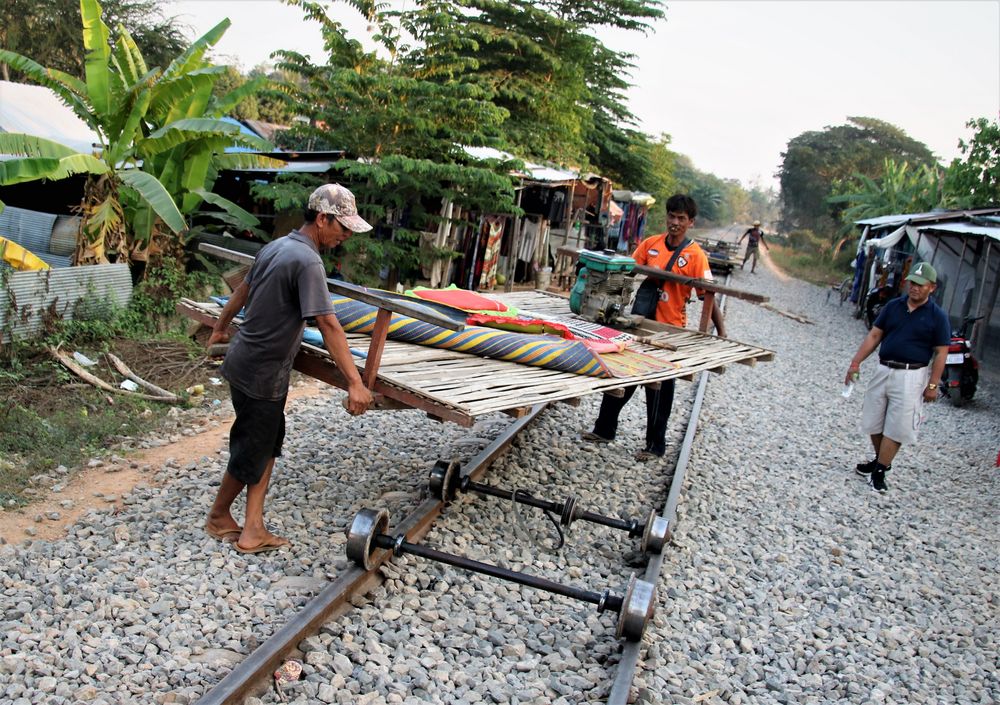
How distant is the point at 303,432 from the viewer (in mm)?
6449

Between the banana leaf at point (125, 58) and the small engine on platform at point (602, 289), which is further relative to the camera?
the banana leaf at point (125, 58)

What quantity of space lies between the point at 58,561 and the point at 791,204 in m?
63.3

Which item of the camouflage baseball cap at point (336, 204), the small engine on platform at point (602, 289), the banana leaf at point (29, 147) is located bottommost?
the small engine on platform at point (602, 289)

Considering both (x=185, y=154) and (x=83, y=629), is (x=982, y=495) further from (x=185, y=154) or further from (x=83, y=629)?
(x=185, y=154)

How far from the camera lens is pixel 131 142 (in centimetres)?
944

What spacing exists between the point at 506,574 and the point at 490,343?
140 centimetres

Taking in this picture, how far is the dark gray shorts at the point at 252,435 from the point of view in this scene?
409 cm

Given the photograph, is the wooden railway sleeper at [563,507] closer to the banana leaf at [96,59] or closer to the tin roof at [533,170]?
the banana leaf at [96,59]

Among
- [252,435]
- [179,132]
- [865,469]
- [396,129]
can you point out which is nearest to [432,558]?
[252,435]

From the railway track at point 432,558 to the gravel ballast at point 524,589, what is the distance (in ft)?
0.30

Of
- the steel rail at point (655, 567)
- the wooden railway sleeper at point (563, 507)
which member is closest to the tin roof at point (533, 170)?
the steel rail at point (655, 567)

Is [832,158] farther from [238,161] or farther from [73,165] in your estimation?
[73,165]

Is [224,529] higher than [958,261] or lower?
lower

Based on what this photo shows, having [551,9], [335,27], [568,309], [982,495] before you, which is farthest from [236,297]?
[551,9]
